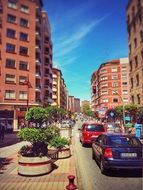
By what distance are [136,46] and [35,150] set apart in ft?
105

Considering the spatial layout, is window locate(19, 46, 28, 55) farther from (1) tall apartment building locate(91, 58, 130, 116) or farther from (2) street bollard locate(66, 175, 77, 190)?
(1) tall apartment building locate(91, 58, 130, 116)

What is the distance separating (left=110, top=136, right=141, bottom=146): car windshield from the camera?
37.4 feet

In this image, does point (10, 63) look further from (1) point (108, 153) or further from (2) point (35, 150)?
(1) point (108, 153)

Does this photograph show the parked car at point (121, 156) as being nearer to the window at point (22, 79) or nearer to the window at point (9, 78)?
the window at point (9, 78)

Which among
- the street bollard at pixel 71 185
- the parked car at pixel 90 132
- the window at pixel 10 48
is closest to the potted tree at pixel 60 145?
the parked car at pixel 90 132

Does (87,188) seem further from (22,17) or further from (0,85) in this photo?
(22,17)

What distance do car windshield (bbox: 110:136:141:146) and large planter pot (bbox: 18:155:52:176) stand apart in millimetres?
2843

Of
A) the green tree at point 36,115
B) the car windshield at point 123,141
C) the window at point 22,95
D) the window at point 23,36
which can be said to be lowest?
the car windshield at point 123,141

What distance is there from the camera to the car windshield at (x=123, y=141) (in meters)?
11.4

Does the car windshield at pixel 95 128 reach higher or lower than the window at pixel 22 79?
lower

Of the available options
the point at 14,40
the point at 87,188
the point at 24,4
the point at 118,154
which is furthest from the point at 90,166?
the point at 24,4

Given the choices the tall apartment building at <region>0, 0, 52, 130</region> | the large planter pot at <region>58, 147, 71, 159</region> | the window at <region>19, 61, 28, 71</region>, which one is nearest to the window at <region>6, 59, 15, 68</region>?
the tall apartment building at <region>0, 0, 52, 130</region>

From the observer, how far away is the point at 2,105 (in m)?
51.1

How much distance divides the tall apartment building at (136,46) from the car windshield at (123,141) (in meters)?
26.9
